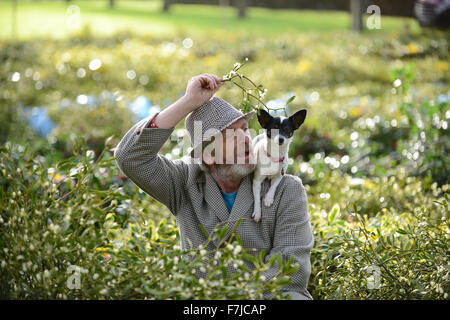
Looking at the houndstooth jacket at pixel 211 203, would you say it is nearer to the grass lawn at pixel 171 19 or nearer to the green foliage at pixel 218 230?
the green foliage at pixel 218 230

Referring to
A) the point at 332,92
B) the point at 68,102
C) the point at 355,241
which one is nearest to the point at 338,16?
the point at 332,92

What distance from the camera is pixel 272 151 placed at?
262cm

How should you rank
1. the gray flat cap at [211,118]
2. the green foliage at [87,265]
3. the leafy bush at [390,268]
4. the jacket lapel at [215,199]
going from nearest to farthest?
the green foliage at [87,265]
the leafy bush at [390,268]
the gray flat cap at [211,118]
the jacket lapel at [215,199]

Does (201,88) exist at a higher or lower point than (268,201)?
higher

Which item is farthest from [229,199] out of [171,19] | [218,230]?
[171,19]

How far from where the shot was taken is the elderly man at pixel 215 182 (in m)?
2.57

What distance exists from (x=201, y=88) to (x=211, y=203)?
543 millimetres

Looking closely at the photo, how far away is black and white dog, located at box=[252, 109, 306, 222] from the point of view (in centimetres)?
253

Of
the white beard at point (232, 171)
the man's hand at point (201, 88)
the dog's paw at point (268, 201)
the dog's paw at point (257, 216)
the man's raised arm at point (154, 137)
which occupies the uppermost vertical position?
the man's hand at point (201, 88)

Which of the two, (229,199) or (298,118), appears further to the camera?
(229,199)

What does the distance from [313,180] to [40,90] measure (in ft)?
21.5

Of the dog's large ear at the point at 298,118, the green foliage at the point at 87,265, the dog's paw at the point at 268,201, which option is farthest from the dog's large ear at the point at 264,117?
the green foliage at the point at 87,265

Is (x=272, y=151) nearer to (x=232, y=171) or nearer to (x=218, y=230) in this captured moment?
(x=232, y=171)
